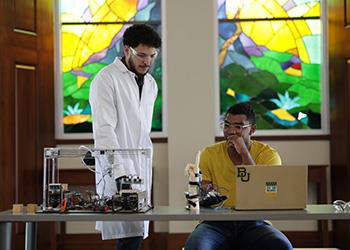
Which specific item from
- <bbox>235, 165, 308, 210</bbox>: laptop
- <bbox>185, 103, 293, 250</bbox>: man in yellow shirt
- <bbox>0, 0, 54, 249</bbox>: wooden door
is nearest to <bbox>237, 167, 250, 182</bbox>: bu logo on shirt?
<bbox>235, 165, 308, 210</bbox>: laptop

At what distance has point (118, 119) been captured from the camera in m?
3.20

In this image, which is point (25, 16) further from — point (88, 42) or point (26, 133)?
point (26, 133)

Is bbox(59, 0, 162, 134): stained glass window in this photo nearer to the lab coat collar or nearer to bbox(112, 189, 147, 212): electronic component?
the lab coat collar

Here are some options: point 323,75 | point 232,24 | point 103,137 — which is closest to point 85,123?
point 232,24

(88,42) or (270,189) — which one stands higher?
(88,42)

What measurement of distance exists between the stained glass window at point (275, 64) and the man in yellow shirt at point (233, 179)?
209 cm

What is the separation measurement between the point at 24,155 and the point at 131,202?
223 cm

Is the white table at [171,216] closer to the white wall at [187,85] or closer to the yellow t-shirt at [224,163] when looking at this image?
the yellow t-shirt at [224,163]

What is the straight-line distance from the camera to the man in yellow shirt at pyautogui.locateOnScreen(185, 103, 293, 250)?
285 cm

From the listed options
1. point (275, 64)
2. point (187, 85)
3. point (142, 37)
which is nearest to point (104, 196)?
point (142, 37)

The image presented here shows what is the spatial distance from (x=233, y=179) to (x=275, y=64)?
7.71ft

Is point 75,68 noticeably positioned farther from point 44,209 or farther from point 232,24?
→ point 44,209

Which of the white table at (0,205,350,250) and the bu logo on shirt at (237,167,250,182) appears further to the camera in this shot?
the bu logo on shirt at (237,167,250,182)

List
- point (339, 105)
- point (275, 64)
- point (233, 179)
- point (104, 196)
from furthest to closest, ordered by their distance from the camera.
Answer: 1. point (275, 64)
2. point (339, 105)
3. point (233, 179)
4. point (104, 196)
